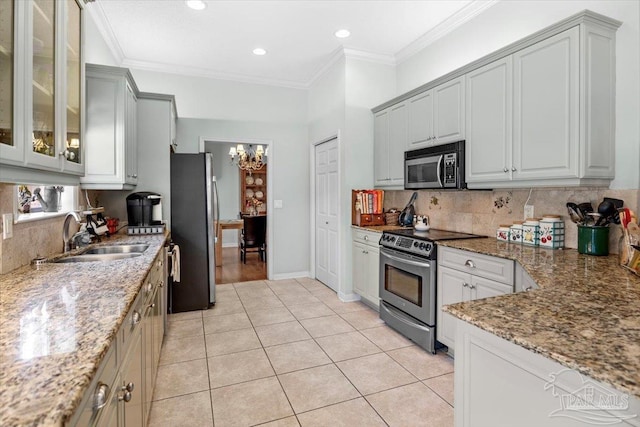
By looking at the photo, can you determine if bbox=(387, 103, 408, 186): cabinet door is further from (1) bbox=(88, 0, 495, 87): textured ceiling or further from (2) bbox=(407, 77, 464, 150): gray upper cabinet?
(1) bbox=(88, 0, 495, 87): textured ceiling

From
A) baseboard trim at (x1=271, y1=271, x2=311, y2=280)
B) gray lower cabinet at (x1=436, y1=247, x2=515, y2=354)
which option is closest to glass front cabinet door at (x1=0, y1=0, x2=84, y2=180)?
gray lower cabinet at (x1=436, y1=247, x2=515, y2=354)

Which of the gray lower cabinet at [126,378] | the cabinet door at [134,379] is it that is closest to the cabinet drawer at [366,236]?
the gray lower cabinet at [126,378]

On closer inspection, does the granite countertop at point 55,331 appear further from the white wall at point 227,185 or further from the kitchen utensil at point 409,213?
the white wall at point 227,185

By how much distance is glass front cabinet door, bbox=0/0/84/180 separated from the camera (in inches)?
46.1

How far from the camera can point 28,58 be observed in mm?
1271

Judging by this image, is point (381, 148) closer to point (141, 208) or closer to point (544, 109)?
point (544, 109)

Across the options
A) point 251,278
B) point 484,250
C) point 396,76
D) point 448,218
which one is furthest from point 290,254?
point 484,250

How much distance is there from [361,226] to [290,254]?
5.42ft

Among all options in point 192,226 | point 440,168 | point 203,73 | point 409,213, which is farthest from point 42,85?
point 203,73

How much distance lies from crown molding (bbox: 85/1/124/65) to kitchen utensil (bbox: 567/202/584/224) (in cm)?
398

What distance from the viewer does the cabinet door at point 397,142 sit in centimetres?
366

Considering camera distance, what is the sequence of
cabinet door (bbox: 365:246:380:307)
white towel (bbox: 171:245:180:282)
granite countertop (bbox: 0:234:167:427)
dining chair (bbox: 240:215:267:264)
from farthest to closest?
dining chair (bbox: 240:215:267:264) < cabinet door (bbox: 365:246:380:307) < white towel (bbox: 171:245:180:282) < granite countertop (bbox: 0:234:167:427)

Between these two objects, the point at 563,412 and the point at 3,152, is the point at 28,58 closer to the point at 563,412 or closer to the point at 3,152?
the point at 3,152

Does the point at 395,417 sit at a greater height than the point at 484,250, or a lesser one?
lesser
